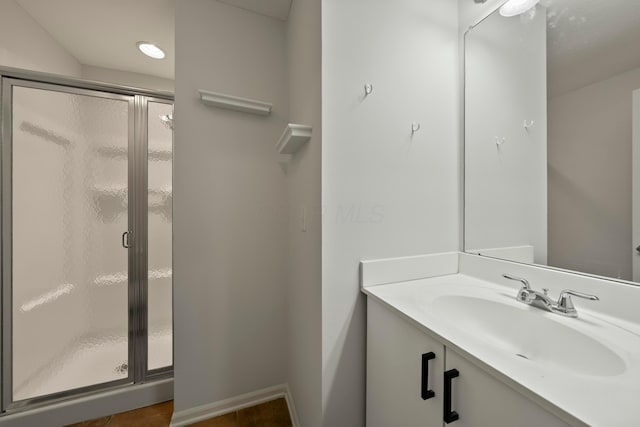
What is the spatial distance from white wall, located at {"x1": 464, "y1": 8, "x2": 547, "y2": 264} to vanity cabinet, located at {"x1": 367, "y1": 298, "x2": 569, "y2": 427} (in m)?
0.67

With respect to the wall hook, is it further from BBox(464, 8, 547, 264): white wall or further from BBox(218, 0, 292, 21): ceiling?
BBox(218, 0, 292, 21): ceiling

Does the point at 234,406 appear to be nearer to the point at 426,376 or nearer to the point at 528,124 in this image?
the point at 426,376

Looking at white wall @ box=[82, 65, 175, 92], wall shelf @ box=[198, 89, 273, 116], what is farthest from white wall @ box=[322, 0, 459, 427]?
white wall @ box=[82, 65, 175, 92]

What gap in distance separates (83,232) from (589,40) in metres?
2.80

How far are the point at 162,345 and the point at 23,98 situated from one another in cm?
179

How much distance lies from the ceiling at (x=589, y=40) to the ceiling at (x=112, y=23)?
1390mm

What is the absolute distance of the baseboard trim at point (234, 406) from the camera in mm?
1327

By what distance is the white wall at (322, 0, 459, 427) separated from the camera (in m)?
0.93

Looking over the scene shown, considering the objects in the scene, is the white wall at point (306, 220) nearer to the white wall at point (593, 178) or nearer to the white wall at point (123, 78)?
the white wall at point (593, 178)

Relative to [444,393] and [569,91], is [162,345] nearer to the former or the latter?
[444,393]

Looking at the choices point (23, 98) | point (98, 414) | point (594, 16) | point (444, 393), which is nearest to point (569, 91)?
point (594, 16)

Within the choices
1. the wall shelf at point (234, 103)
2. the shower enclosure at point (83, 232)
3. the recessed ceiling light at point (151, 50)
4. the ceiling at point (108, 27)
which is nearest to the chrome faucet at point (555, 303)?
the wall shelf at point (234, 103)

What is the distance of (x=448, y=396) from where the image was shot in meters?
0.58

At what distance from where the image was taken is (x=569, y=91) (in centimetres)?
84
